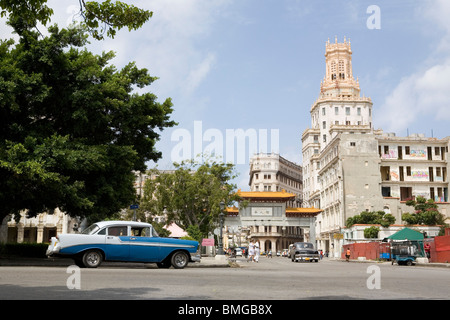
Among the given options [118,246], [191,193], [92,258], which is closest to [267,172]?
[191,193]

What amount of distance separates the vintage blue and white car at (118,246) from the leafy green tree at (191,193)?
2525 cm

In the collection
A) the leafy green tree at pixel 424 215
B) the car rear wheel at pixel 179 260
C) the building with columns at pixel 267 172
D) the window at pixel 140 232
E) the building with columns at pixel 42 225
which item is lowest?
the car rear wheel at pixel 179 260

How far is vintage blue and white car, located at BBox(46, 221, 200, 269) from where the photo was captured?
59.1ft

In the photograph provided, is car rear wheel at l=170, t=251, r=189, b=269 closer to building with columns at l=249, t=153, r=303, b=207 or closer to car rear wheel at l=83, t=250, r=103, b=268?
car rear wheel at l=83, t=250, r=103, b=268

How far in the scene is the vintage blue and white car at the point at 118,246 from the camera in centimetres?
1800

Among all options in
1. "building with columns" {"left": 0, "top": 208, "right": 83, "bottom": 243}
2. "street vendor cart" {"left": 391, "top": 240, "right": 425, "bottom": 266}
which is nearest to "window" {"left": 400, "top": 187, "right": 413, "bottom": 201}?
"street vendor cart" {"left": 391, "top": 240, "right": 425, "bottom": 266}

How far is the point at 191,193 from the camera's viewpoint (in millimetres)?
46406

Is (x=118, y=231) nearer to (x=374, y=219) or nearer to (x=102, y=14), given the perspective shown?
(x=102, y=14)

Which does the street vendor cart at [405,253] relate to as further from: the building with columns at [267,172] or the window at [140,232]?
the building with columns at [267,172]

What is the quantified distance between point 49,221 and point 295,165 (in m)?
102

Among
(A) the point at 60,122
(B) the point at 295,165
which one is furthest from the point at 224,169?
(B) the point at 295,165

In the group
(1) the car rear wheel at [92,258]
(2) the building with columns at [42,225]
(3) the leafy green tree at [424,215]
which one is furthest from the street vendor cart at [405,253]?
(2) the building with columns at [42,225]
